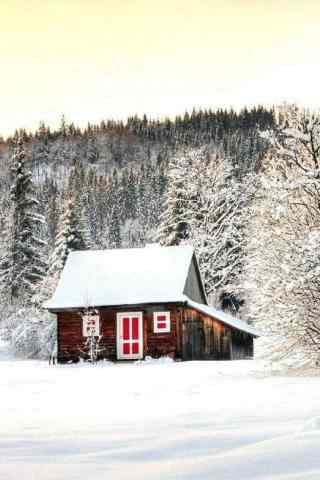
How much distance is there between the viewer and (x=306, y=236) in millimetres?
19750

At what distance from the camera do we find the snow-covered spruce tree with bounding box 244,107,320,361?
19.3 metres

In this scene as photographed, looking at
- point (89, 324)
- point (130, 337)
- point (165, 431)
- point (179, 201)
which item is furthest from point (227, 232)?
point (165, 431)

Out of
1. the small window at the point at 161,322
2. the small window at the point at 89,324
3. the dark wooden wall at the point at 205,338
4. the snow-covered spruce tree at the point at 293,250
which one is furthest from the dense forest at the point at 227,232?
the small window at the point at 89,324

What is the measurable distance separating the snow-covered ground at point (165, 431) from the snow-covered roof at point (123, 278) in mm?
16386

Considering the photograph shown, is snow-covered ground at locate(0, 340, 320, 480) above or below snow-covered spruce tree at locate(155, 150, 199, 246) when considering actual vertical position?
above

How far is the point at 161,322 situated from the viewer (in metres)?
34.2

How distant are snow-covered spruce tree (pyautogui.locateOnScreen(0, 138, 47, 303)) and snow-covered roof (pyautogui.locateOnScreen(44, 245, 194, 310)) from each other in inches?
613

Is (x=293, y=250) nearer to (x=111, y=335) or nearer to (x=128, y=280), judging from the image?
(x=111, y=335)

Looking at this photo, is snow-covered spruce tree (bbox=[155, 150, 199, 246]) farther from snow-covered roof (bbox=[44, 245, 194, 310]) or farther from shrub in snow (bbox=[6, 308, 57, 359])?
shrub in snow (bbox=[6, 308, 57, 359])

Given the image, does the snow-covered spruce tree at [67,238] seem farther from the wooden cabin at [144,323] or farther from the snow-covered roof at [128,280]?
the wooden cabin at [144,323]

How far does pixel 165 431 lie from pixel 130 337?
82.4 ft

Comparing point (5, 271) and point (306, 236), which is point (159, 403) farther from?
point (5, 271)

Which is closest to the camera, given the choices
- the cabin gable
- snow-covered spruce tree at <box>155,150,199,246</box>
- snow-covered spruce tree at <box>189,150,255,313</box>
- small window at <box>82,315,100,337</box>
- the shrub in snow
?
small window at <box>82,315,100,337</box>

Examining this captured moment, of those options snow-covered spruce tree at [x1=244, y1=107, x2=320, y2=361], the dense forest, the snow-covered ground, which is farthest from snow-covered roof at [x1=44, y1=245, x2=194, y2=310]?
the snow-covered ground
